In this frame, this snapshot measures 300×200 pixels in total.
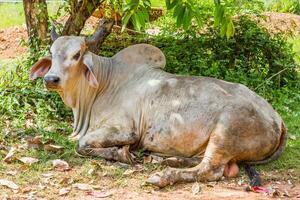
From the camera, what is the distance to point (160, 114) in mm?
5188

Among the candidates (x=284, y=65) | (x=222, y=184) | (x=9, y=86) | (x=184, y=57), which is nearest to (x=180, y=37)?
(x=184, y=57)

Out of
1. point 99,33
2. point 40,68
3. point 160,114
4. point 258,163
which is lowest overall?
point 258,163

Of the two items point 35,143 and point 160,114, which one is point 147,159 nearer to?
point 160,114

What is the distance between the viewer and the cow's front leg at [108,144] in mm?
5070

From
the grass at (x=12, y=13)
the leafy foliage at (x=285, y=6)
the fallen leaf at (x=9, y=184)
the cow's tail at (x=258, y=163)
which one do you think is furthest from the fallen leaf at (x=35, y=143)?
the leafy foliage at (x=285, y=6)

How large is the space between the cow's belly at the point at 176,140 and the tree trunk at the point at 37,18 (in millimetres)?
2291

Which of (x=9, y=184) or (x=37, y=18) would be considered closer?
(x=9, y=184)

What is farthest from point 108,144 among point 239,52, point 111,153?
point 239,52

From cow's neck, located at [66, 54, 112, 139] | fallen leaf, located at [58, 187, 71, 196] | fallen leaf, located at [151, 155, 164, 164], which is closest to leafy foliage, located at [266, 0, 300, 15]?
cow's neck, located at [66, 54, 112, 139]

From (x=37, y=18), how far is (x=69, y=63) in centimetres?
186

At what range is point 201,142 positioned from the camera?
4922 millimetres

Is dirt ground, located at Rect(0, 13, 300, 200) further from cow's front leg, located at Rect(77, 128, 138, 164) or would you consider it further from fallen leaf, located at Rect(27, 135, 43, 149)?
fallen leaf, located at Rect(27, 135, 43, 149)

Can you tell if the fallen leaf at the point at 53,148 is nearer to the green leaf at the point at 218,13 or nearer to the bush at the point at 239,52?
the green leaf at the point at 218,13

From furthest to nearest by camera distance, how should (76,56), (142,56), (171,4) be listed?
(142,56)
(76,56)
(171,4)
